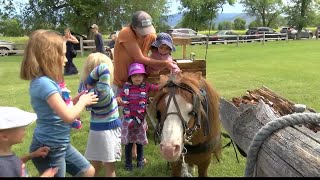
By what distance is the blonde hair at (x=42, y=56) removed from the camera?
2936 mm

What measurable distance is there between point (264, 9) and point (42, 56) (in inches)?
2987

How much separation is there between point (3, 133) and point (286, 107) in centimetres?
247

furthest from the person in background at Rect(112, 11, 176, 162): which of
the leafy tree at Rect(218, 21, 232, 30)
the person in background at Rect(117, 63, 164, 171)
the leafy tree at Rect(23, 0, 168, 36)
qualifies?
the leafy tree at Rect(218, 21, 232, 30)

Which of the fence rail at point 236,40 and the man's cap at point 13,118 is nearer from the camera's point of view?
the man's cap at point 13,118

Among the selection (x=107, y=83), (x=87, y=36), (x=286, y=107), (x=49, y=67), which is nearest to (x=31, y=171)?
(x=107, y=83)

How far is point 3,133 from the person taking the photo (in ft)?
7.99

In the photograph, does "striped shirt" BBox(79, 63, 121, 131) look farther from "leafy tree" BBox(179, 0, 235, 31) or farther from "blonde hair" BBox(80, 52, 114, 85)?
"leafy tree" BBox(179, 0, 235, 31)

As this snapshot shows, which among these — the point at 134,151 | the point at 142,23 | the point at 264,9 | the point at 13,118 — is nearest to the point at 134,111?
the point at 134,151

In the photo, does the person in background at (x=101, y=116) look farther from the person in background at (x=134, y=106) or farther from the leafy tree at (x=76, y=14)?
the leafy tree at (x=76, y=14)

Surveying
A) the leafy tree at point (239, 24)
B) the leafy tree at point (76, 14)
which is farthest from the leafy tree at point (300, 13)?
the leafy tree at point (76, 14)

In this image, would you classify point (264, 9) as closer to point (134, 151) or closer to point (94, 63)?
point (134, 151)

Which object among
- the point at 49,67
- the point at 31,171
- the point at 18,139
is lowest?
the point at 31,171

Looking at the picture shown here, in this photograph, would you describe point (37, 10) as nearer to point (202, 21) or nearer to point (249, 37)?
point (249, 37)

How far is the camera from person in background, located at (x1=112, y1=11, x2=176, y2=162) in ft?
15.1
